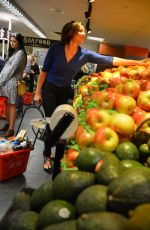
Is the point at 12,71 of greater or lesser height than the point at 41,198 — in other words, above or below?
above

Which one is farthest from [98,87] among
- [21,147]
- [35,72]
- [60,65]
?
[35,72]

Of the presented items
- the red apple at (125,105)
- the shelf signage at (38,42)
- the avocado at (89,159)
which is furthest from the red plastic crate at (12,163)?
the shelf signage at (38,42)

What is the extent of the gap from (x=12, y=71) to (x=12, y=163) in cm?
201

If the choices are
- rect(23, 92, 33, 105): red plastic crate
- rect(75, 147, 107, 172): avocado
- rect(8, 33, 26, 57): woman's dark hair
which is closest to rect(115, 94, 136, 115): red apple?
rect(75, 147, 107, 172): avocado

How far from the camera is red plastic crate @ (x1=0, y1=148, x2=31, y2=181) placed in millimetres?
3151

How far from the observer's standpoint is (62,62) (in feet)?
10.6

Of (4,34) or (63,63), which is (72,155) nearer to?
(63,63)

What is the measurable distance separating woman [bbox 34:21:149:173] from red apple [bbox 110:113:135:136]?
67.6 inches

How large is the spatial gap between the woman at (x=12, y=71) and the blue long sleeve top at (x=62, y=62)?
163 cm

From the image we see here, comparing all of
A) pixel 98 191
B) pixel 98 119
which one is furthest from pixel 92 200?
pixel 98 119

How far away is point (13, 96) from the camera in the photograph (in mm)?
5059

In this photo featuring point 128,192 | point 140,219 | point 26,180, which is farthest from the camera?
point 26,180

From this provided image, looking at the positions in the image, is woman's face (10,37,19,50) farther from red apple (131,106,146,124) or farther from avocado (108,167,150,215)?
avocado (108,167,150,215)

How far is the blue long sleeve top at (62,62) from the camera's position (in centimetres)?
322
